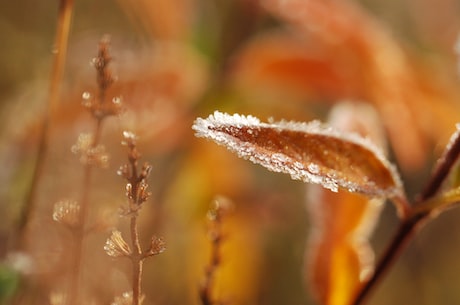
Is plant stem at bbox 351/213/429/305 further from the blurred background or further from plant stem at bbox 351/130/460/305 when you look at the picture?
the blurred background

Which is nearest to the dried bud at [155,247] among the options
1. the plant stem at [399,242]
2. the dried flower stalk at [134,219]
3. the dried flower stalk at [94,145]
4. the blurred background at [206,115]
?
the dried flower stalk at [134,219]

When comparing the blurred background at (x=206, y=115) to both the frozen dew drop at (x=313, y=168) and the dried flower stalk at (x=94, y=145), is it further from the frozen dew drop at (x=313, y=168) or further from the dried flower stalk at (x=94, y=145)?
the frozen dew drop at (x=313, y=168)

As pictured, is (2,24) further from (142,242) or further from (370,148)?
(370,148)

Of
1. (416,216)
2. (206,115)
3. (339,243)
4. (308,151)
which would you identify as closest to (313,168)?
(308,151)

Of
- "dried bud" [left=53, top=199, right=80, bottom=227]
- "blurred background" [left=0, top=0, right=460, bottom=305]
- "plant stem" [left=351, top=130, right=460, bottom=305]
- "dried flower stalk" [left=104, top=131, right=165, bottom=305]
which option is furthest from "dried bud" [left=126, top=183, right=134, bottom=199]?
"blurred background" [left=0, top=0, right=460, bottom=305]

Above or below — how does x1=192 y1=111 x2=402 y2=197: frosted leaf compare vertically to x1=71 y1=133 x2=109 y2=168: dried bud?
below
